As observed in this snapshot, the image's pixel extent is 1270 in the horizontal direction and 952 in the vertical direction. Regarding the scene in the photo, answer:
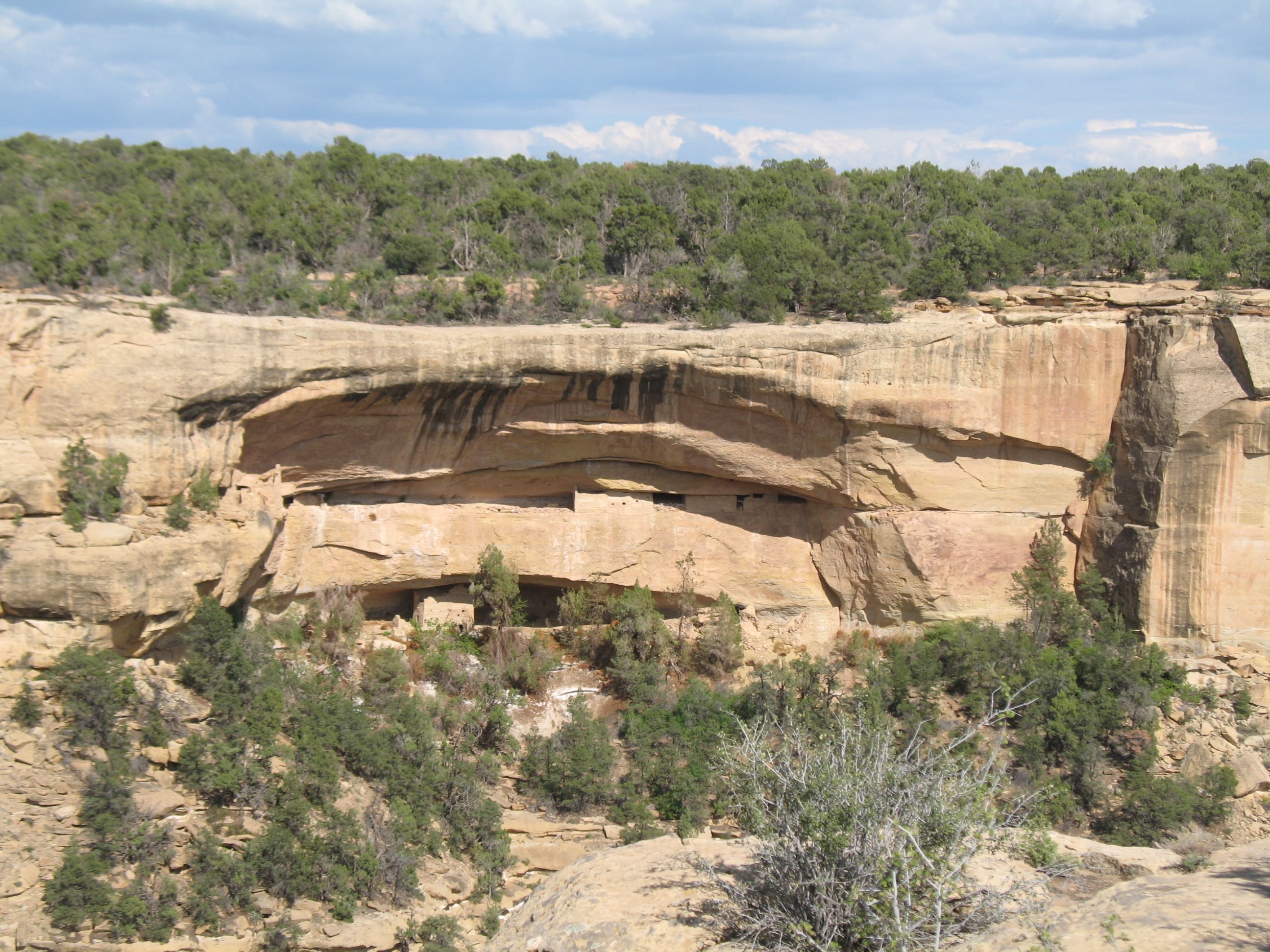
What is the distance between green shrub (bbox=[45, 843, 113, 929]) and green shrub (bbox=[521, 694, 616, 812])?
16.5 feet

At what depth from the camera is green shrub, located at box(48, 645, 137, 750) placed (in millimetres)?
9719

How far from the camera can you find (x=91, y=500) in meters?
10.6

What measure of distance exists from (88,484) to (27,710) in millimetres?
2460

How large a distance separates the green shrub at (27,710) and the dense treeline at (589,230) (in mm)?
6120

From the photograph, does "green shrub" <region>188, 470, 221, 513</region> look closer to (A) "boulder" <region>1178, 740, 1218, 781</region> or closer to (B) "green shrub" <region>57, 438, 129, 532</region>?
(B) "green shrub" <region>57, 438, 129, 532</region>

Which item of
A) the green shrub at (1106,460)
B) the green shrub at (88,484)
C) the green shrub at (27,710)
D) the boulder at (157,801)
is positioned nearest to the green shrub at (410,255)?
the green shrub at (88,484)

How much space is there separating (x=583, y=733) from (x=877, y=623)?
508 centimetres

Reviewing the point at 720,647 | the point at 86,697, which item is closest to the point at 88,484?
the point at 86,697

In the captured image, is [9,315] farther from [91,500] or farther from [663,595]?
[663,595]

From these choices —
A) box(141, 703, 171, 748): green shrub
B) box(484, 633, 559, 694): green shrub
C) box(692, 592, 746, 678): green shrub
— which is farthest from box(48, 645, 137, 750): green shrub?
box(692, 592, 746, 678): green shrub

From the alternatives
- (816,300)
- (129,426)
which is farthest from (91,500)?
(816,300)

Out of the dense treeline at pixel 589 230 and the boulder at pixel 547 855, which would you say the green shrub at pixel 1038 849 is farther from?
the dense treeline at pixel 589 230

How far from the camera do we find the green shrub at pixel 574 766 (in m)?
11.9

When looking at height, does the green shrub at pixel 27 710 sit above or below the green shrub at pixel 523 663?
above
